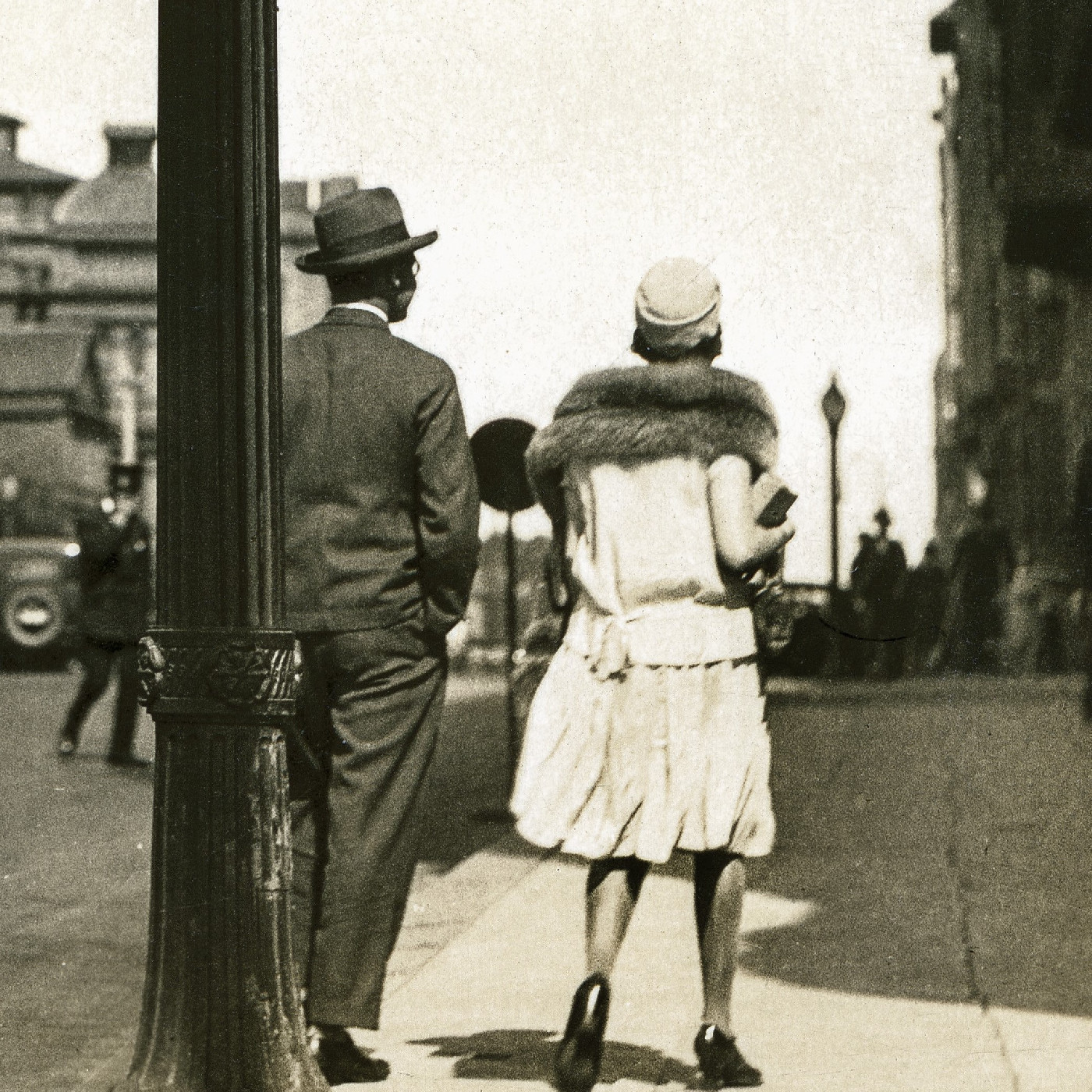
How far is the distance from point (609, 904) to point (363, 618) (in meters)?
0.83

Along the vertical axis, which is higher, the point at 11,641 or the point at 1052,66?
the point at 1052,66

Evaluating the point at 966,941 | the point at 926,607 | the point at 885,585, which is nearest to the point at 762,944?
the point at 966,941

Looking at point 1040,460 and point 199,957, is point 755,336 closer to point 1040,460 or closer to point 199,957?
point 199,957

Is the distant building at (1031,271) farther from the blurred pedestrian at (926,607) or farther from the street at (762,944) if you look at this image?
the street at (762,944)

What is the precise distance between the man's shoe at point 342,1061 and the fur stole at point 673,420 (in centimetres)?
139

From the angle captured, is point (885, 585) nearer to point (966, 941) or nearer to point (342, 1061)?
point (966, 941)

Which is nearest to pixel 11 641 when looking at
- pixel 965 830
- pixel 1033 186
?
pixel 1033 186

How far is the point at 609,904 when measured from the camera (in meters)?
4.88

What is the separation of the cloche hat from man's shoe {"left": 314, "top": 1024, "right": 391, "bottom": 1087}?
→ 171cm

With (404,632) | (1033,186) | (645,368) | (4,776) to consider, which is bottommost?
(4,776)

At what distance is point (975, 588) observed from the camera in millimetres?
23656

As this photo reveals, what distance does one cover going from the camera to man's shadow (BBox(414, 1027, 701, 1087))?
4.98 m

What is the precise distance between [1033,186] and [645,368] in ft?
48.8

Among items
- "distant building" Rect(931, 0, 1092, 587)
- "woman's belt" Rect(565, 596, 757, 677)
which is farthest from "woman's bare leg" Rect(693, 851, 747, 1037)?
"distant building" Rect(931, 0, 1092, 587)
